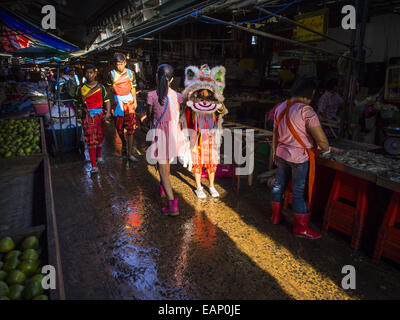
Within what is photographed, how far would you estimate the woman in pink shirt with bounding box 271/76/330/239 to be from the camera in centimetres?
303

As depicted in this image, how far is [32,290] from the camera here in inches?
64.0

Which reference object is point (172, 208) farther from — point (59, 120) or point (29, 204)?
point (59, 120)

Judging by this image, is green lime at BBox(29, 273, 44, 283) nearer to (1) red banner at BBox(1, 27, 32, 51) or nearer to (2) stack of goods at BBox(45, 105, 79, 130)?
(2) stack of goods at BBox(45, 105, 79, 130)

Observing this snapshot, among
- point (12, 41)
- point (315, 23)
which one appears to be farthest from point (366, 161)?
point (12, 41)

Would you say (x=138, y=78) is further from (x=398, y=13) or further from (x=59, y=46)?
(x=398, y=13)

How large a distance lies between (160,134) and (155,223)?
50.2 inches

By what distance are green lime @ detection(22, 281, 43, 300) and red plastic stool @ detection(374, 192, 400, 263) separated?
10.5 ft

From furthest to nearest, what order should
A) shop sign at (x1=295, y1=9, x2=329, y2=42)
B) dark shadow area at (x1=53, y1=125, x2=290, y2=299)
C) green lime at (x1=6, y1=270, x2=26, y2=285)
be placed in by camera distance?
shop sign at (x1=295, y1=9, x2=329, y2=42)
dark shadow area at (x1=53, y1=125, x2=290, y2=299)
green lime at (x1=6, y1=270, x2=26, y2=285)

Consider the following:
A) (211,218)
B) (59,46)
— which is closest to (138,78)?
(59,46)

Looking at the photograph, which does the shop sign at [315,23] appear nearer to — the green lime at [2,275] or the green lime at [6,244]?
the green lime at [6,244]

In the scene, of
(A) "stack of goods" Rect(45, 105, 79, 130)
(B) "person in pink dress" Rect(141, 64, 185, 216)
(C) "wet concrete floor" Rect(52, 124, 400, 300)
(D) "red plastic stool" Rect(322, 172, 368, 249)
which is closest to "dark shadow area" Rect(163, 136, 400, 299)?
(C) "wet concrete floor" Rect(52, 124, 400, 300)

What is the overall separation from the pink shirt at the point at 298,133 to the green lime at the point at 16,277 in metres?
2.86

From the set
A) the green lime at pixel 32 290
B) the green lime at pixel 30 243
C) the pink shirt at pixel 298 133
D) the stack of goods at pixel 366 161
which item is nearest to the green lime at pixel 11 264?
the green lime at pixel 30 243

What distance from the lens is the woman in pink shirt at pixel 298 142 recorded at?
3031 mm
